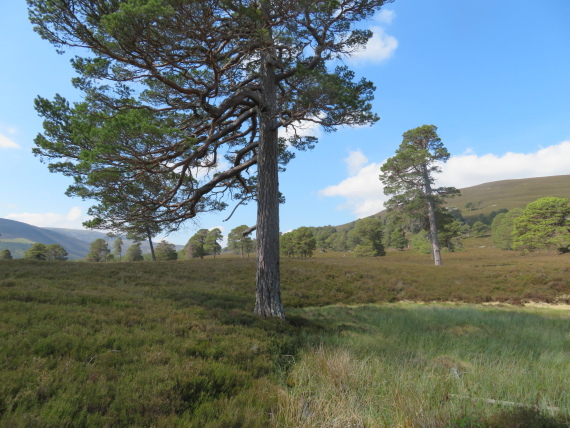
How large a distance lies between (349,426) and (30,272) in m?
15.3

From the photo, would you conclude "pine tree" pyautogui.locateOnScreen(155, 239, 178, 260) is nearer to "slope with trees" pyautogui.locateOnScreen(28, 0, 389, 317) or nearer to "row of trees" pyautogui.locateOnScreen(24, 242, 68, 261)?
"row of trees" pyautogui.locateOnScreen(24, 242, 68, 261)

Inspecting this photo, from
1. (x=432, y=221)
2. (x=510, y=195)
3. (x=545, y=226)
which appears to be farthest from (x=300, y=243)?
(x=510, y=195)

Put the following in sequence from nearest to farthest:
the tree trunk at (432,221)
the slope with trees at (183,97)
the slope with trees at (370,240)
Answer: the slope with trees at (183,97), the tree trunk at (432,221), the slope with trees at (370,240)

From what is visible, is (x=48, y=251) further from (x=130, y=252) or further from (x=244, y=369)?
(x=244, y=369)

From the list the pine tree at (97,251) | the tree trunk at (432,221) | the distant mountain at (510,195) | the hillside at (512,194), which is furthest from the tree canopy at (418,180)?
the hillside at (512,194)

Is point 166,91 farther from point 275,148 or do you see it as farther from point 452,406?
point 452,406

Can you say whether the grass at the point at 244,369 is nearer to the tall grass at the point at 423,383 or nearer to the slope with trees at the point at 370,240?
the tall grass at the point at 423,383

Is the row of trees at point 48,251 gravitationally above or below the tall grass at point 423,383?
above

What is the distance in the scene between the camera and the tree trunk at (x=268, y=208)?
7.58m

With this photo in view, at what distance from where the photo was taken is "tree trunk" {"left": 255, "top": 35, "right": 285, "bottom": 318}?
758 centimetres

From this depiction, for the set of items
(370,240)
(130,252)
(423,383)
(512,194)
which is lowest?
(423,383)

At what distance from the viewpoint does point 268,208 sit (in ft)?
25.6

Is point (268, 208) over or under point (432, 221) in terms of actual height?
under

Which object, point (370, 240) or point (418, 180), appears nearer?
point (418, 180)
